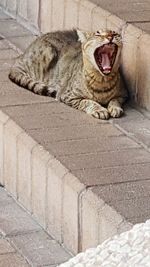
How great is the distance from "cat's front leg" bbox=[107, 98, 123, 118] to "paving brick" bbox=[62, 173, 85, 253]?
81 cm

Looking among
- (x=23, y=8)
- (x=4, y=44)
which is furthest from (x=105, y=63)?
(x=23, y=8)

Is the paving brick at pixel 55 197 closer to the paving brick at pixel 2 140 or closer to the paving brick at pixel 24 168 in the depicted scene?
the paving brick at pixel 24 168

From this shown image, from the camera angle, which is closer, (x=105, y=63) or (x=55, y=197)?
(x=55, y=197)

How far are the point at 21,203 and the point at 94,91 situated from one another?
2.39 ft

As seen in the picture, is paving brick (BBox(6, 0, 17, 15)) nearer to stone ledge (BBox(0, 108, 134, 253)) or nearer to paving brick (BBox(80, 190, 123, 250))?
stone ledge (BBox(0, 108, 134, 253))

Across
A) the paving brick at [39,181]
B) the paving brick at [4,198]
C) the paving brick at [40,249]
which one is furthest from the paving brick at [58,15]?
the paving brick at [40,249]

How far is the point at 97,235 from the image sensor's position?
2.87 meters

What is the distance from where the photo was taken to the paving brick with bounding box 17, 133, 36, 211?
3434 millimetres

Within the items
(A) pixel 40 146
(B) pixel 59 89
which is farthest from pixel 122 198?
(B) pixel 59 89

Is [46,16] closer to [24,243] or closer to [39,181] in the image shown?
[39,181]

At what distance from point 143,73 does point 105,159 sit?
2.45 feet

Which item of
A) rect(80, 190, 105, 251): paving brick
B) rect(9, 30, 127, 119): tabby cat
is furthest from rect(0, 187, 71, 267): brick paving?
rect(9, 30, 127, 119): tabby cat

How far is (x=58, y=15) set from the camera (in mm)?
4715

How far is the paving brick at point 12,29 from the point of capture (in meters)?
5.03
